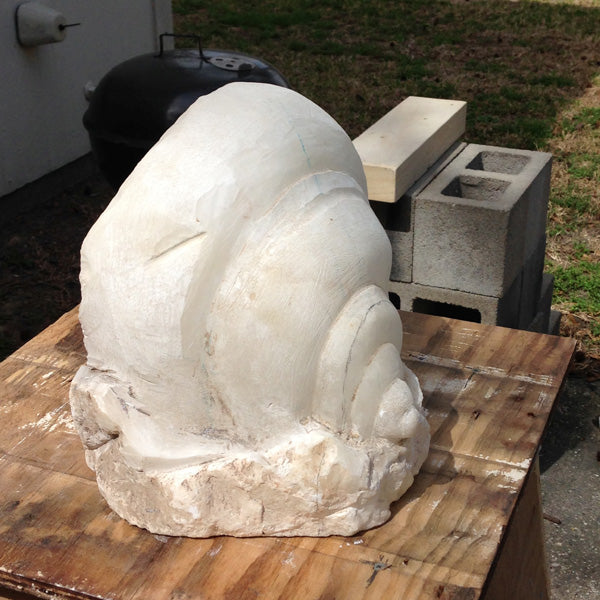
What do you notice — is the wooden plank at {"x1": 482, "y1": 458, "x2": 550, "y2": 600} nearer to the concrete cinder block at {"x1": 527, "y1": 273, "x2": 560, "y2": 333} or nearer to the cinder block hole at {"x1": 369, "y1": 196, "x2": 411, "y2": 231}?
the cinder block hole at {"x1": 369, "y1": 196, "x2": 411, "y2": 231}

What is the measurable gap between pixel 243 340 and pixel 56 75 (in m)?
4.32

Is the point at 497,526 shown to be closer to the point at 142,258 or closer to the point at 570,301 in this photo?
the point at 142,258

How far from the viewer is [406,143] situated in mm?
3680

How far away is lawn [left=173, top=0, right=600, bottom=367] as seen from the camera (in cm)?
521

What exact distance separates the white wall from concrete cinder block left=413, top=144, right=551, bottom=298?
2.94 meters

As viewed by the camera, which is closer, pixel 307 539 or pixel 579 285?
pixel 307 539

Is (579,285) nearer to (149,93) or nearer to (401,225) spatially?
(401,225)

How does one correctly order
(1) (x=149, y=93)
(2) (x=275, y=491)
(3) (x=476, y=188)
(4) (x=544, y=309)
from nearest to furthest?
(2) (x=275, y=491) → (1) (x=149, y=93) → (3) (x=476, y=188) → (4) (x=544, y=309)

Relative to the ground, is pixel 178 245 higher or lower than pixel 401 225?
higher

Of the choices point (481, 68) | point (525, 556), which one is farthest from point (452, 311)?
point (481, 68)

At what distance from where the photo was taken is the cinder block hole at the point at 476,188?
12.2 feet

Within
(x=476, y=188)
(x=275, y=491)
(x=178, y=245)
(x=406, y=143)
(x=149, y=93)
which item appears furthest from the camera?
(x=476, y=188)

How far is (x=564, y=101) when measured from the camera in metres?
7.02

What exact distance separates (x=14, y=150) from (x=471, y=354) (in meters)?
3.70
